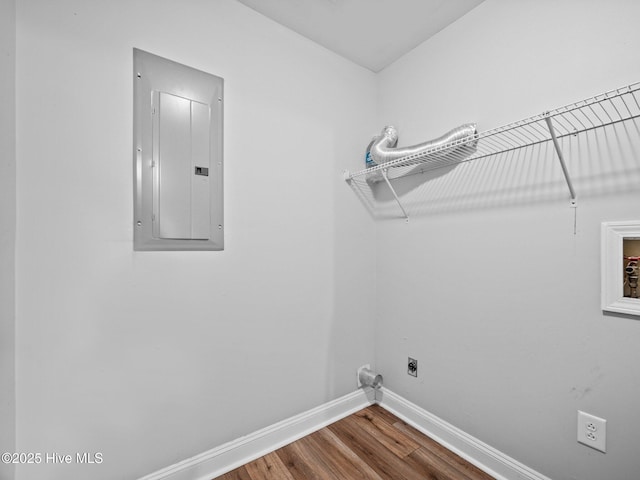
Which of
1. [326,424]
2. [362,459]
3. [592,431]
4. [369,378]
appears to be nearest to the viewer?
[592,431]

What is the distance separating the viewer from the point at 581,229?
1.01 metres

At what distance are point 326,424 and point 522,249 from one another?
4.51 ft

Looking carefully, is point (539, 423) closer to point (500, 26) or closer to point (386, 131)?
point (386, 131)

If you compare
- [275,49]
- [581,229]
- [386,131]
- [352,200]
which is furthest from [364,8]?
[581,229]

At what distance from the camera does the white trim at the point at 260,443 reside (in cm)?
116

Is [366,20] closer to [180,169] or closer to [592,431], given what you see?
[180,169]

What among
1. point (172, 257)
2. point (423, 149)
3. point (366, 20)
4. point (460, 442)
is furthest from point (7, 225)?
point (460, 442)

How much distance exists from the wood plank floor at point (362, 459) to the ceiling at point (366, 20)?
2.20 m

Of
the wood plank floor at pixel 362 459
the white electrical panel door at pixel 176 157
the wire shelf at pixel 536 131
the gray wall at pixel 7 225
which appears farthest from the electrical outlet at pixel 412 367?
the gray wall at pixel 7 225

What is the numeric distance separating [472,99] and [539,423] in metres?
1.47

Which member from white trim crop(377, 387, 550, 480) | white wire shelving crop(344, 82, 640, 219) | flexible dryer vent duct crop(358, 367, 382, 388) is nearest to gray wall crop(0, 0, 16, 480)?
white wire shelving crop(344, 82, 640, 219)

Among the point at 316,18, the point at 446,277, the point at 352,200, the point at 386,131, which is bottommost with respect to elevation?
the point at 446,277

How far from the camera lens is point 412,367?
160 centimetres

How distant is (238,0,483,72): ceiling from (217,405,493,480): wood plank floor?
7.21 feet
